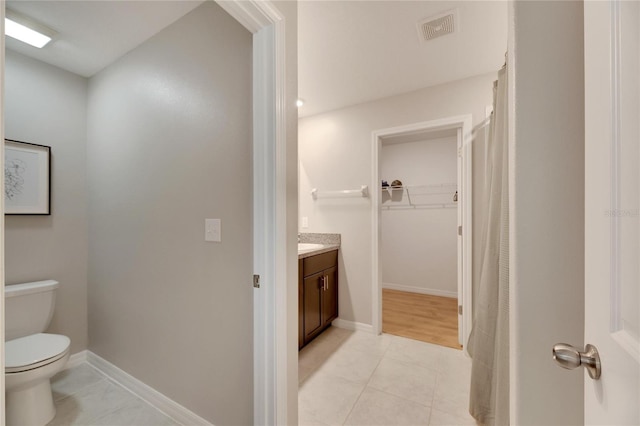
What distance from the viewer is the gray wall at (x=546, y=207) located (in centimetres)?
57

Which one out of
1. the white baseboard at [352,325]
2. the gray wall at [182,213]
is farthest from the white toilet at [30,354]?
the white baseboard at [352,325]

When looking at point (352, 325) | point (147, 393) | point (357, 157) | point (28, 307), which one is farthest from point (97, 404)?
point (357, 157)

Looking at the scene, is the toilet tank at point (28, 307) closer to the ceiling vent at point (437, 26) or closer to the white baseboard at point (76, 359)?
the white baseboard at point (76, 359)

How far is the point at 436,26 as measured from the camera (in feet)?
5.29

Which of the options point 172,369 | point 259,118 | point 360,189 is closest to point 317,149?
point 360,189

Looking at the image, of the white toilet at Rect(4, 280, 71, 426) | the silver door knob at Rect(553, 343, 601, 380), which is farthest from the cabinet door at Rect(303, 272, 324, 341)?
the silver door knob at Rect(553, 343, 601, 380)

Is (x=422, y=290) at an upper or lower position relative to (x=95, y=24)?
lower

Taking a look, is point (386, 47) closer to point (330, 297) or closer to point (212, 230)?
point (212, 230)

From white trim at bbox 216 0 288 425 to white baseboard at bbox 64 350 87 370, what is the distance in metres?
1.87

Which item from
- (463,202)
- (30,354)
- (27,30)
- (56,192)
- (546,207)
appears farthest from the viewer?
(463,202)

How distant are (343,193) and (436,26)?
60.5 inches

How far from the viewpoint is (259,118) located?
110 cm

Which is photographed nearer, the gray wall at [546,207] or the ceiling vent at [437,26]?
the gray wall at [546,207]

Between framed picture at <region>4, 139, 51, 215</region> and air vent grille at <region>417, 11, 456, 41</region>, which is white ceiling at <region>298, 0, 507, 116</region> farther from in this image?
framed picture at <region>4, 139, 51, 215</region>
